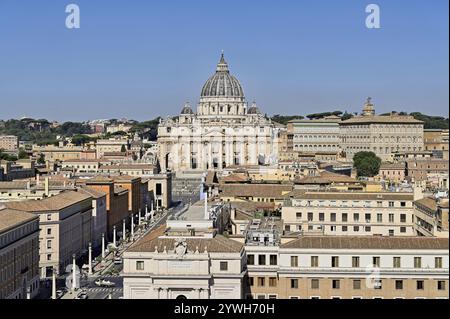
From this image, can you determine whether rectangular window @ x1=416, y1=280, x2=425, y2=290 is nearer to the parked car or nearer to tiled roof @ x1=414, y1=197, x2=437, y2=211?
tiled roof @ x1=414, y1=197, x2=437, y2=211

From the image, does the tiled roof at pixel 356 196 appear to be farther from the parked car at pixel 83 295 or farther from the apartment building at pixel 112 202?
the apartment building at pixel 112 202

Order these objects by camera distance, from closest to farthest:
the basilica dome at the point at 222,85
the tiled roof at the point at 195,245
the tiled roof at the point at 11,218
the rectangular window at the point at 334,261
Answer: the tiled roof at the point at 195,245 → the rectangular window at the point at 334,261 → the tiled roof at the point at 11,218 → the basilica dome at the point at 222,85

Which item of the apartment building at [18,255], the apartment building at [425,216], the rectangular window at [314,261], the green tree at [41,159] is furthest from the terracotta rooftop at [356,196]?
the green tree at [41,159]

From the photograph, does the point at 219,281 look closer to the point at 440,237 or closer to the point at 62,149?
the point at 440,237

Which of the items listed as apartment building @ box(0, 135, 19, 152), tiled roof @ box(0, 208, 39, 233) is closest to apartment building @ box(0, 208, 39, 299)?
tiled roof @ box(0, 208, 39, 233)

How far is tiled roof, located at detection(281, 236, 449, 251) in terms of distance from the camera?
10273 mm

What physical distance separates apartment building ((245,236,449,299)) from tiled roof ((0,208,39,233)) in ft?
18.1

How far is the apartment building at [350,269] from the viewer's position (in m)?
9.99

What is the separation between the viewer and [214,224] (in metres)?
12.1

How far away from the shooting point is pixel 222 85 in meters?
66.1

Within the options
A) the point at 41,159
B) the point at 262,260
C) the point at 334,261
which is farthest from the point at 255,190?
the point at 41,159

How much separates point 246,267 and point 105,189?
16.9 m

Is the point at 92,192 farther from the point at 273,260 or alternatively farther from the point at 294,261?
the point at 294,261
